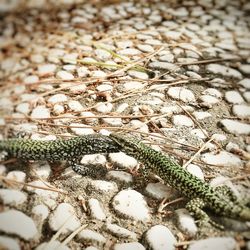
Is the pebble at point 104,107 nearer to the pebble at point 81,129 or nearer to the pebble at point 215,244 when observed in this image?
the pebble at point 81,129

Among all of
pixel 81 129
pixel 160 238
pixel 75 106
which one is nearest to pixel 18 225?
pixel 160 238

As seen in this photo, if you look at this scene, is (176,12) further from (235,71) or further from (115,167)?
(115,167)

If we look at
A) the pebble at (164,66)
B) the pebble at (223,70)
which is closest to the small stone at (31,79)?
the pebble at (164,66)

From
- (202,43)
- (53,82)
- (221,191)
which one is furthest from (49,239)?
(202,43)

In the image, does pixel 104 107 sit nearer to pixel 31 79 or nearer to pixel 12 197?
pixel 31 79

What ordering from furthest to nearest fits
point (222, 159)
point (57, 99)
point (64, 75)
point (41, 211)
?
point (64, 75)
point (57, 99)
point (222, 159)
point (41, 211)
